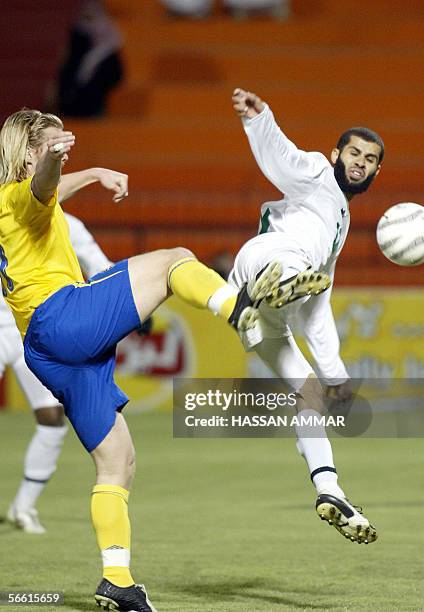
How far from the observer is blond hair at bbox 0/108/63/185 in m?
5.25

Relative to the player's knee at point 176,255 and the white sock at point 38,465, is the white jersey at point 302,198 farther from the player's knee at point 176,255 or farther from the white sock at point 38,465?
the white sock at point 38,465

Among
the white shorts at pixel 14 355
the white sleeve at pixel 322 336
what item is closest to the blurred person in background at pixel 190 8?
the white shorts at pixel 14 355

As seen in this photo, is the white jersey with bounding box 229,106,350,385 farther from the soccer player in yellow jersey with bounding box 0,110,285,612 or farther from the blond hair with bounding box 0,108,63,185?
the blond hair with bounding box 0,108,63,185

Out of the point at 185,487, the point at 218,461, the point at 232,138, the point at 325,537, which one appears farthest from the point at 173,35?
the point at 325,537

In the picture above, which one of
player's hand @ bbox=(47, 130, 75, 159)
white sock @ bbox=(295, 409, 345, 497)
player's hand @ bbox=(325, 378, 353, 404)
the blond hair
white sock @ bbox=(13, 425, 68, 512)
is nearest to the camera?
player's hand @ bbox=(47, 130, 75, 159)

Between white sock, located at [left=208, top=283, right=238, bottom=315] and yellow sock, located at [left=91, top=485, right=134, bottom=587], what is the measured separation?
2.95 feet

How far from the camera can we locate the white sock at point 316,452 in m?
5.84

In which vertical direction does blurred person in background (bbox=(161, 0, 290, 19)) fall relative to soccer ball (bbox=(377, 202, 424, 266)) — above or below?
above

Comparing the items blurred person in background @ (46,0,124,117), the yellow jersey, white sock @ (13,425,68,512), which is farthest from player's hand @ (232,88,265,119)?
blurred person in background @ (46,0,124,117)

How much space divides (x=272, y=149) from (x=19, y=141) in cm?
156

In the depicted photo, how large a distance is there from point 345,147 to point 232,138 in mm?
12930

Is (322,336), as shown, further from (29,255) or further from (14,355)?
(14,355)

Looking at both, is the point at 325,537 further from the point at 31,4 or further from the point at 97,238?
the point at 31,4

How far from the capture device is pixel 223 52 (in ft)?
66.6
